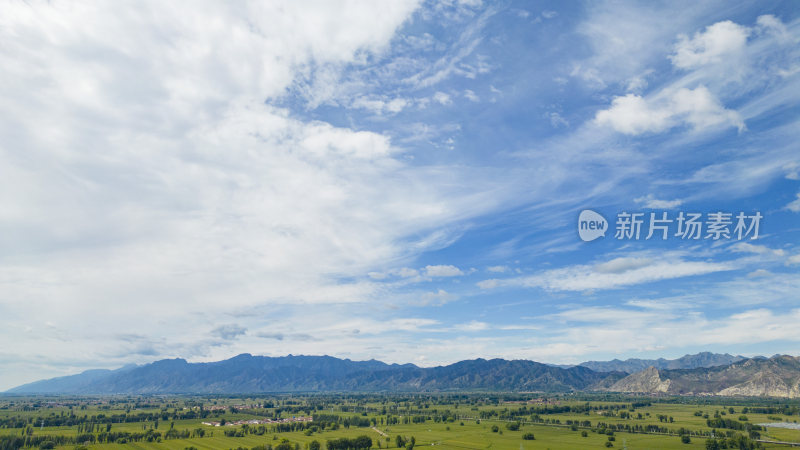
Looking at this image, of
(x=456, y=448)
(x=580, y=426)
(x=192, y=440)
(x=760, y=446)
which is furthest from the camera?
(x=580, y=426)

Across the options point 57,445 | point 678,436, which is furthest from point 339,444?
point 678,436

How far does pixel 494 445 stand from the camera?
144750 mm

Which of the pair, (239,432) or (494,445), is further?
(239,432)

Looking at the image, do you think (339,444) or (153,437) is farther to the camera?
(153,437)

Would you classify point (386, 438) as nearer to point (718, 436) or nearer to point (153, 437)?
point (153, 437)

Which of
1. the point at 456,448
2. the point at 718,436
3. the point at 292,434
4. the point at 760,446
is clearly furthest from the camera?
the point at 292,434

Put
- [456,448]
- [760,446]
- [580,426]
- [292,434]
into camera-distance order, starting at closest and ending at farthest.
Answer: [760,446] → [456,448] → [292,434] → [580,426]

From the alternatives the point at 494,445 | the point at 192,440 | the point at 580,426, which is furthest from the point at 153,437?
the point at 580,426

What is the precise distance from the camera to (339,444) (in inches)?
5566

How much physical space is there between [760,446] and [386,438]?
113m

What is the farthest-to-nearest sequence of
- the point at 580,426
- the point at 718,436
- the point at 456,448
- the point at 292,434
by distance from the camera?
the point at 580,426, the point at 292,434, the point at 718,436, the point at 456,448

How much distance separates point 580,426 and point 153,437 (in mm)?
171137

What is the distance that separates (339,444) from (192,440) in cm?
6037

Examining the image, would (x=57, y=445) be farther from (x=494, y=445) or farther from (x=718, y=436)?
(x=718, y=436)
